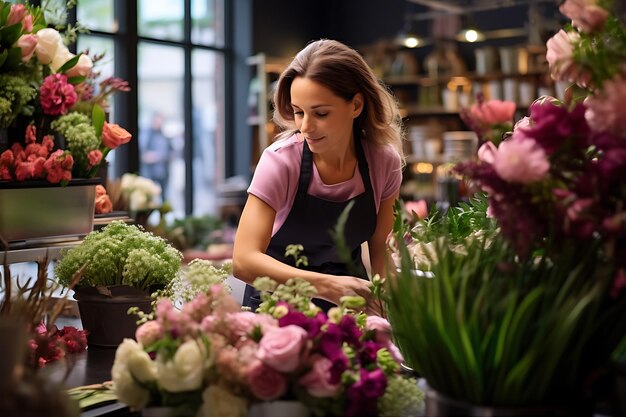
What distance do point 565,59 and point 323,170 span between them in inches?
50.6

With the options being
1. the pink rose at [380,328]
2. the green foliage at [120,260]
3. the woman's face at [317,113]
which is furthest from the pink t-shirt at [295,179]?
the pink rose at [380,328]

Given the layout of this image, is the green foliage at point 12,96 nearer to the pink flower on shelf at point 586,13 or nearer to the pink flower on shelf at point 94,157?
the pink flower on shelf at point 94,157

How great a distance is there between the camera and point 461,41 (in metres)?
9.71

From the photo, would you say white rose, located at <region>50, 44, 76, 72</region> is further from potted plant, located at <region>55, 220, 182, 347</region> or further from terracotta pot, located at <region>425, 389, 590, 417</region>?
terracotta pot, located at <region>425, 389, 590, 417</region>

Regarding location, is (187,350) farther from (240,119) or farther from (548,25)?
(240,119)

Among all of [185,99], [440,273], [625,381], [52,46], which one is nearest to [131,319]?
[52,46]

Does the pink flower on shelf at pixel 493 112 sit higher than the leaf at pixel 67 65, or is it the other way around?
the leaf at pixel 67 65

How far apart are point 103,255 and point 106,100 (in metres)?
0.67

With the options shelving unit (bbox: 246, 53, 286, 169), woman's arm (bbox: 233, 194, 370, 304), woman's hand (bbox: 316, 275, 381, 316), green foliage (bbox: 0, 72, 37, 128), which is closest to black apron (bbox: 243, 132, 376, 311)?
woman's arm (bbox: 233, 194, 370, 304)

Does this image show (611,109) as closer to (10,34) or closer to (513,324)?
(513,324)

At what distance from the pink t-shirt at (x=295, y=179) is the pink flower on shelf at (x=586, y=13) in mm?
1213

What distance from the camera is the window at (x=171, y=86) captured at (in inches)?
330

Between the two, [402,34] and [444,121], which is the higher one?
[402,34]

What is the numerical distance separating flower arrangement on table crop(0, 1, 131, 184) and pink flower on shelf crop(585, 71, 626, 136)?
4.64ft
